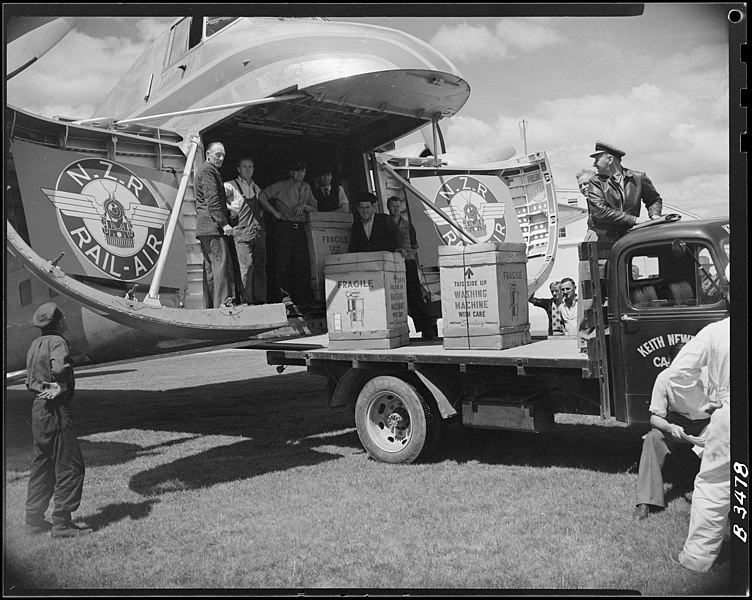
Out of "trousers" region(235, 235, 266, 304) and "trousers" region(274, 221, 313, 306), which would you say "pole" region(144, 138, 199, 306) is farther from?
"trousers" region(274, 221, 313, 306)

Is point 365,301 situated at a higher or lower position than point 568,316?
higher

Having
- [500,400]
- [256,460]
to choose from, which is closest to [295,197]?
[256,460]

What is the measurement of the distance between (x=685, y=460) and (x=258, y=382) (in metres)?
10.2

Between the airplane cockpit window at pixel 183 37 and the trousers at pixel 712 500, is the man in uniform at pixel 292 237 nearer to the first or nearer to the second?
the airplane cockpit window at pixel 183 37

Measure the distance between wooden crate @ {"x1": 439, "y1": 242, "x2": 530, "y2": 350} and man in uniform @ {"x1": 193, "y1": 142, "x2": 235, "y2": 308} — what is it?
2.42 metres

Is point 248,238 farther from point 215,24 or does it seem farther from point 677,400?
point 677,400

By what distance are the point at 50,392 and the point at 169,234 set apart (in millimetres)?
2335

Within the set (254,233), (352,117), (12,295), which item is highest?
(352,117)

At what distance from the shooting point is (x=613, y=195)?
232 inches

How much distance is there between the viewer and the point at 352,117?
8891 mm

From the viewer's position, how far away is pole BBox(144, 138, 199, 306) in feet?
21.2

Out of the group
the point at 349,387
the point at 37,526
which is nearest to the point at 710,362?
the point at 349,387

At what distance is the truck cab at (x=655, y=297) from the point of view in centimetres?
512

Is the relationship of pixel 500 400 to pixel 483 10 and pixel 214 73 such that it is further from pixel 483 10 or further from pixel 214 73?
pixel 214 73
